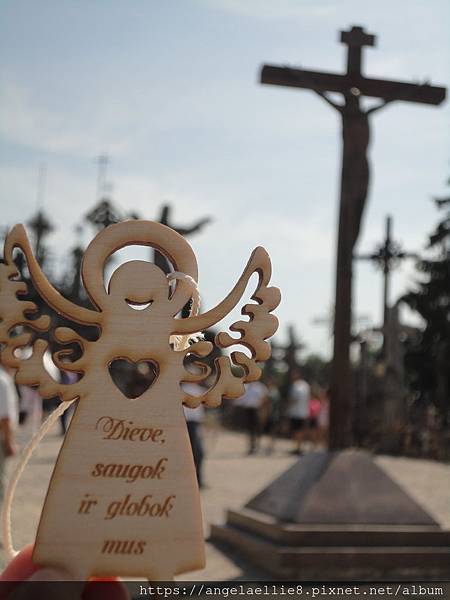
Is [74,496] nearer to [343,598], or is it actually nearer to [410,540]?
[343,598]

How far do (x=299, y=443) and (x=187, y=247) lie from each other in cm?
1467

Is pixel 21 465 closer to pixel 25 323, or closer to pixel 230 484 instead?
pixel 25 323

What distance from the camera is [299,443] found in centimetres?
1680

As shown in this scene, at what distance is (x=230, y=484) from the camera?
1145cm

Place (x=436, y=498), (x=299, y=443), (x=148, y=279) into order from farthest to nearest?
(x=299, y=443) → (x=436, y=498) → (x=148, y=279)

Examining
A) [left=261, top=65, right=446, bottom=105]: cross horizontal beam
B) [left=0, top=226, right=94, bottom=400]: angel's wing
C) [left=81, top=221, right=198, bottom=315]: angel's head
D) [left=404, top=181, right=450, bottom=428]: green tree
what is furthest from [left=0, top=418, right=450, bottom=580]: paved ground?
[left=404, top=181, right=450, bottom=428]: green tree

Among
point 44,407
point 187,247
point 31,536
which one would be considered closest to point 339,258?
point 31,536

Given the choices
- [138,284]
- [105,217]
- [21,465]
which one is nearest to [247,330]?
[138,284]

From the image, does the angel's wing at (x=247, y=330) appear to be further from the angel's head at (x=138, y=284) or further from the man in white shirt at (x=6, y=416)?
the man in white shirt at (x=6, y=416)

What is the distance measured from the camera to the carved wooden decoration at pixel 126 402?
2.23 m

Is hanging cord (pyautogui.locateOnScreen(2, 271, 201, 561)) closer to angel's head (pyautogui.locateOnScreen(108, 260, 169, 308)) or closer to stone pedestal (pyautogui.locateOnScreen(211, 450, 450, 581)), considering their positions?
angel's head (pyautogui.locateOnScreen(108, 260, 169, 308))

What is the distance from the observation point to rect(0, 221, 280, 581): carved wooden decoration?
223 cm

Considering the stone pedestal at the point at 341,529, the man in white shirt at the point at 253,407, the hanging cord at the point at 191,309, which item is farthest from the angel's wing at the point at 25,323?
the man in white shirt at the point at 253,407

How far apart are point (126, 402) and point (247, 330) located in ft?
1.54
